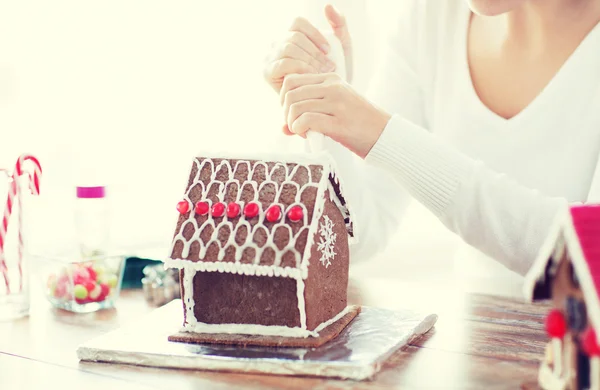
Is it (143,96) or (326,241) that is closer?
(326,241)

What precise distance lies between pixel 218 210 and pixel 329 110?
0.28 metres

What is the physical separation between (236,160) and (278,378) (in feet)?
0.94

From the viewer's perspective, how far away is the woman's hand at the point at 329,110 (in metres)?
1.12

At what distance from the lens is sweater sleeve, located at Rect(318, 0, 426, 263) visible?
58.9 inches

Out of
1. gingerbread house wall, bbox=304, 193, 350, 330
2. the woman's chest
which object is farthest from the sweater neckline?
gingerbread house wall, bbox=304, 193, 350, 330

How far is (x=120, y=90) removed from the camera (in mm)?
1840

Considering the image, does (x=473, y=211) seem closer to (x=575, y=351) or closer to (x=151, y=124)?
(x=575, y=351)

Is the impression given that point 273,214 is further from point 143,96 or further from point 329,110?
point 143,96

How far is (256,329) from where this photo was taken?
936 millimetres

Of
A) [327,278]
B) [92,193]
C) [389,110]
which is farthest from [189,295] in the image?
[389,110]

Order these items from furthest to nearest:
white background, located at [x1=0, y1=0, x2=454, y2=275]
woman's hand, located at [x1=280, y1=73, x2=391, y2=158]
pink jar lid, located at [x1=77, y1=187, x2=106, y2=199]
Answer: white background, located at [x1=0, y1=0, x2=454, y2=275] < pink jar lid, located at [x1=77, y1=187, x2=106, y2=199] < woman's hand, located at [x1=280, y1=73, x2=391, y2=158]

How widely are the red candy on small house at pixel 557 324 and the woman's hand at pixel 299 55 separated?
627mm

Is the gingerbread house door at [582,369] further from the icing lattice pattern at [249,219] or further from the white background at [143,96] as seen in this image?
the white background at [143,96]

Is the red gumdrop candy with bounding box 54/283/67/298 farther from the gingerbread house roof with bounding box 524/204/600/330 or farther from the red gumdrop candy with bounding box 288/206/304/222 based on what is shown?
the gingerbread house roof with bounding box 524/204/600/330
